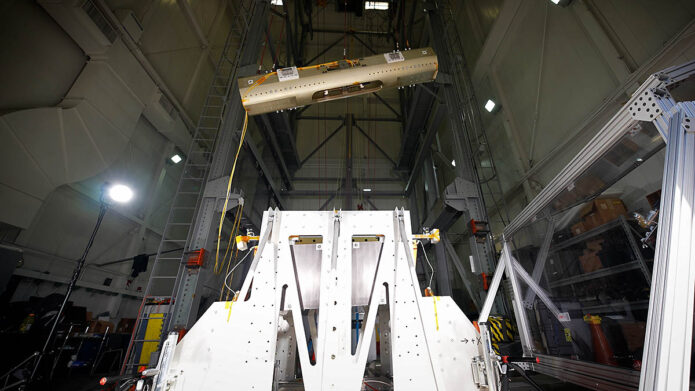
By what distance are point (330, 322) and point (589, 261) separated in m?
3.41

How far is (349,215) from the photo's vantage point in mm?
2287

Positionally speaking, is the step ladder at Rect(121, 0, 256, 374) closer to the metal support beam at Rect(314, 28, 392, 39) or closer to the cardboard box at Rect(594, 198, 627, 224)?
the metal support beam at Rect(314, 28, 392, 39)

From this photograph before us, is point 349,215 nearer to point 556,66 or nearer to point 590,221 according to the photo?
point 590,221

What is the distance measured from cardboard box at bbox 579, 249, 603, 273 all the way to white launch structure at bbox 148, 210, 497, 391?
8.19 ft

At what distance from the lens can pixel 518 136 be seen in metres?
6.00

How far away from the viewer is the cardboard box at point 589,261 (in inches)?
126

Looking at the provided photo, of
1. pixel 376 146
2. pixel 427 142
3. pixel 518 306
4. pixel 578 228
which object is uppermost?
pixel 376 146

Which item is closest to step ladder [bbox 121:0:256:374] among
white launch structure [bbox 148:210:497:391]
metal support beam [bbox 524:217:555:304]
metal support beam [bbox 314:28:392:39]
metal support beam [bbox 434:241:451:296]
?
white launch structure [bbox 148:210:497:391]

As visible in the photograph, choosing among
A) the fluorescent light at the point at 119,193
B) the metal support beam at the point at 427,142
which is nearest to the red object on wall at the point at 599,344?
the metal support beam at the point at 427,142

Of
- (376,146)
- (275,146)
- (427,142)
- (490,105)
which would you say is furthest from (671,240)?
(376,146)

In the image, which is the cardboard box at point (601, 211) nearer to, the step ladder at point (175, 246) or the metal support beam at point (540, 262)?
the metal support beam at point (540, 262)

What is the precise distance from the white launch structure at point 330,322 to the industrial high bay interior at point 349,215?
0.01m

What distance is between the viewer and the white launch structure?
1727mm

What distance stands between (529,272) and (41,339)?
7248 millimetres
